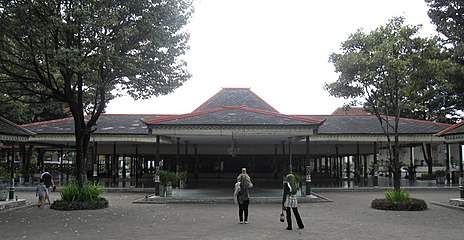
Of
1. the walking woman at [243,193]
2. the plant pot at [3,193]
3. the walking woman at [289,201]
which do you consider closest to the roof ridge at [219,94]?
the plant pot at [3,193]

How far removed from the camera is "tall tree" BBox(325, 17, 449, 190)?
53.8ft

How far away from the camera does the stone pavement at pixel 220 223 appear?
10.5 m

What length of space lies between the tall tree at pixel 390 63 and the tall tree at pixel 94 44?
6.65 m

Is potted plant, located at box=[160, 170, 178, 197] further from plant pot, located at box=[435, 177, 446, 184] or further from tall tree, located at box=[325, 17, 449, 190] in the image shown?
plant pot, located at box=[435, 177, 446, 184]

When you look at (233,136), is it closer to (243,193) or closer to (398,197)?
(398,197)

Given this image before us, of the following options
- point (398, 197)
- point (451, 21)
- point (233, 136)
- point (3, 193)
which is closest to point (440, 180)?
point (451, 21)

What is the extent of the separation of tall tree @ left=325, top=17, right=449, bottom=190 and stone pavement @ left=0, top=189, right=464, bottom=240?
3386mm

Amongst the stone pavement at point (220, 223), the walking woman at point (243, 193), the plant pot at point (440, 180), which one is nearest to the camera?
the stone pavement at point (220, 223)

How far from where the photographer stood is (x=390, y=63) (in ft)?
52.6

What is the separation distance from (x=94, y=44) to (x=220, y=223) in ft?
22.9

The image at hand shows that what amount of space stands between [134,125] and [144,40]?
13142 millimetres

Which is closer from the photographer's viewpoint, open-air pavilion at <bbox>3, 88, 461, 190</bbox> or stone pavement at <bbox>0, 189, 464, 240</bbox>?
stone pavement at <bbox>0, 189, 464, 240</bbox>

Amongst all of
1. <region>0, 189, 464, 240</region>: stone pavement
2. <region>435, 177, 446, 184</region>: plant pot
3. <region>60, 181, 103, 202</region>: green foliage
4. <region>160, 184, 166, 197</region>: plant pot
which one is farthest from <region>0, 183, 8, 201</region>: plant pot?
<region>435, 177, 446, 184</region>: plant pot

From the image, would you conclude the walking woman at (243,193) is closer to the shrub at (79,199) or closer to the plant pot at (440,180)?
the shrub at (79,199)
